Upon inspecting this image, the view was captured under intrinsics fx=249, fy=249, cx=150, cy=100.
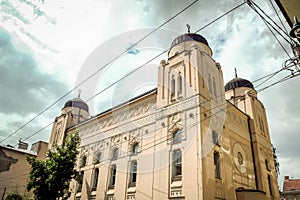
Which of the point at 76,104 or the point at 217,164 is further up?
the point at 76,104

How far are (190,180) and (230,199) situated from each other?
124 inches

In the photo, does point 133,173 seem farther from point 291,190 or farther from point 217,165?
point 291,190

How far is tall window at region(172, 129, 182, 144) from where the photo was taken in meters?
15.3

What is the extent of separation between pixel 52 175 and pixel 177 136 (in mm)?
8933

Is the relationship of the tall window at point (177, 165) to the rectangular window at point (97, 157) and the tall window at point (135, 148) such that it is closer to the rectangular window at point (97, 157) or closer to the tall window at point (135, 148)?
the tall window at point (135, 148)

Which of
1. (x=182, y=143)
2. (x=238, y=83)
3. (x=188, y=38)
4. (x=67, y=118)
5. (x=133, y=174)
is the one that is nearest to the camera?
(x=182, y=143)

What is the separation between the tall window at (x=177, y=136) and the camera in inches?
603

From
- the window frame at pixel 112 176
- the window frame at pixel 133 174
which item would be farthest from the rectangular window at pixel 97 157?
the window frame at pixel 133 174

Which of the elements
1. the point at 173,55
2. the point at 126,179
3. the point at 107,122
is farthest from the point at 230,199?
the point at 107,122

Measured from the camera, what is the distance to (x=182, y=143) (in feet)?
48.5

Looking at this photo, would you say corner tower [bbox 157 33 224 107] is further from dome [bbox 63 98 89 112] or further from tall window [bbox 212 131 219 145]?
dome [bbox 63 98 89 112]

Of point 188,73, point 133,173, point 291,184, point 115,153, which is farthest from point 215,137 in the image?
point 291,184

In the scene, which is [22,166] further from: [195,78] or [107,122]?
[195,78]

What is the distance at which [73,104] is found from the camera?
2927 cm
